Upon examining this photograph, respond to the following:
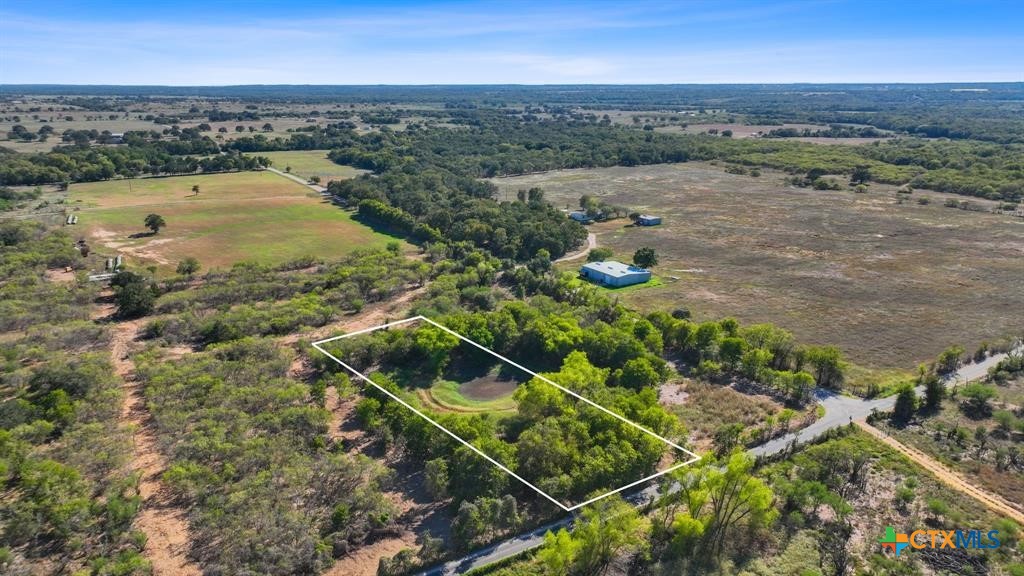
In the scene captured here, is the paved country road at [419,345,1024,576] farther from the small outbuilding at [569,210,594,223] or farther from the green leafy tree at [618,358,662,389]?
the small outbuilding at [569,210,594,223]

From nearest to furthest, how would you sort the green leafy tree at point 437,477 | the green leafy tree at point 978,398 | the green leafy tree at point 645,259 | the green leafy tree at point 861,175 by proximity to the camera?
the green leafy tree at point 437,477 → the green leafy tree at point 978,398 → the green leafy tree at point 645,259 → the green leafy tree at point 861,175

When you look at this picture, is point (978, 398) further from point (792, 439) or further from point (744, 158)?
point (744, 158)

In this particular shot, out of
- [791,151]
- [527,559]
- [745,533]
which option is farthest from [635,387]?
[791,151]

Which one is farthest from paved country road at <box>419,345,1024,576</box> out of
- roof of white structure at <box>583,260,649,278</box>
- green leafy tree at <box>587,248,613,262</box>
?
green leafy tree at <box>587,248,613,262</box>

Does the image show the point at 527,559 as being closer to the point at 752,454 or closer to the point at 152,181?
the point at 752,454

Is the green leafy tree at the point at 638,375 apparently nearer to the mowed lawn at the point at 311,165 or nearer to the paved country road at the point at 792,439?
the paved country road at the point at 792,439

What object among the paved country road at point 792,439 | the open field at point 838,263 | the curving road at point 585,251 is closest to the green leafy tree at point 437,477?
the paved country road at point 792,439
